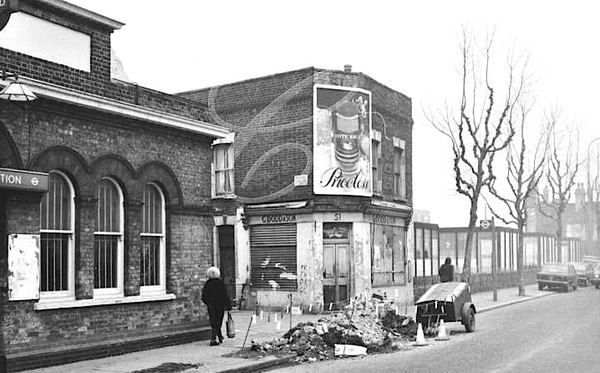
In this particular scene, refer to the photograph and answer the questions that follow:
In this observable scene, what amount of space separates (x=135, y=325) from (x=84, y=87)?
4.81m

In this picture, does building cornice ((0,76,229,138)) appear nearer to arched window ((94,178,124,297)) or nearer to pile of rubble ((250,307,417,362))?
arched window ((94,178,124,297))

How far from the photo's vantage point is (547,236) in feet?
191

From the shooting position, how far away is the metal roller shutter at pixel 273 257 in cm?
2508

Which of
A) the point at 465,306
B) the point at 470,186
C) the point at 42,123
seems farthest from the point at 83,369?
the point at 470,186

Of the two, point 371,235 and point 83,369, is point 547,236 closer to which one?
point 371,235

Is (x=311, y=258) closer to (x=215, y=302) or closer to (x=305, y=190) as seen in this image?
(x=305, y=190)

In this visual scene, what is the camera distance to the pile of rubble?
14852 millimetres

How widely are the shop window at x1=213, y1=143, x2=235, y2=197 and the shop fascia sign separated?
46.3 ft

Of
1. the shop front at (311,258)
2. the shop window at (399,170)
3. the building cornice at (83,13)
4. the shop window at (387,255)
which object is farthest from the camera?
the shop window at (399,170)

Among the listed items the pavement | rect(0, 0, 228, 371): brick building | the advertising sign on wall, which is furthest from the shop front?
the advertising sign on wall

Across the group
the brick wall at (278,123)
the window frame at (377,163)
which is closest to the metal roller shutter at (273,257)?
the brick wall at (278,123)

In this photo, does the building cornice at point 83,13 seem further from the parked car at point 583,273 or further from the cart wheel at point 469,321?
the parked car at point 583,273

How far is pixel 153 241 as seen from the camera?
16.4m

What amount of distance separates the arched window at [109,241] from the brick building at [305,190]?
9.93 m
